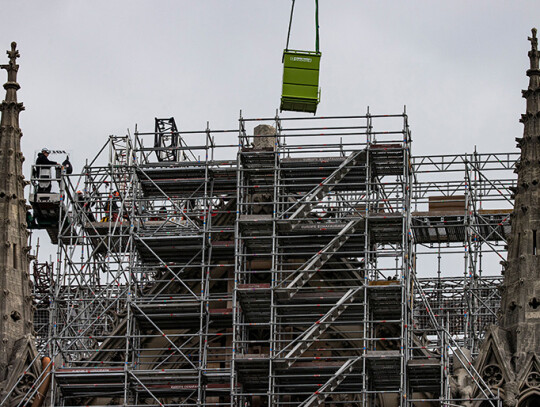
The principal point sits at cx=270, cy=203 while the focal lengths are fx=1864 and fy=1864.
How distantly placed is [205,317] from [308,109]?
27.4 ft

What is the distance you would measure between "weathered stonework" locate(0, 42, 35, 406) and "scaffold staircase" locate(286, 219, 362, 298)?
850 cm

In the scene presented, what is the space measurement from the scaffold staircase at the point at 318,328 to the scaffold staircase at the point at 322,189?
318 cm

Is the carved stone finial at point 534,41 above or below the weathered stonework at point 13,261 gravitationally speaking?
above

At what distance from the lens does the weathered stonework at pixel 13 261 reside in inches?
2291

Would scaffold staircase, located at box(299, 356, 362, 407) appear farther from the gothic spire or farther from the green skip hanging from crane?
the gothic spire

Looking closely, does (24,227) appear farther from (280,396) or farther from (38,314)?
(38,314)

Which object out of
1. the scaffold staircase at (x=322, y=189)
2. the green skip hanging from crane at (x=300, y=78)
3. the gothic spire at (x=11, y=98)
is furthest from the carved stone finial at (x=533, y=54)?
the gothic spire at (x=11, y=98)

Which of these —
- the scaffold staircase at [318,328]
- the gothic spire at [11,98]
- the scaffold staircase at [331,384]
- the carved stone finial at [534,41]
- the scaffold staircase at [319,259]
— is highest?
the carved stone finial at [534,41]

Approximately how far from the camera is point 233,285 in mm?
60719

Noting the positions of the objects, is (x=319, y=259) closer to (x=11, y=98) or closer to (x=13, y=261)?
(x=13, y=261)

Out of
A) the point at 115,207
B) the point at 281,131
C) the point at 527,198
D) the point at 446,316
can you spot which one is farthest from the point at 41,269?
the point at 527,198

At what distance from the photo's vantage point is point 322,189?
59812 millimetres

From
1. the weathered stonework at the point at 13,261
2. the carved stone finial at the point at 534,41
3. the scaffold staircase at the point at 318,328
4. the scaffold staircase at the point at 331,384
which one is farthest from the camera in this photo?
the carved stone finial at the point at 534,41

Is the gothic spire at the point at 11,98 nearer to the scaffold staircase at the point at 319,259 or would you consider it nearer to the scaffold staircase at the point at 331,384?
the scaffold staircase at the point at 319,259
